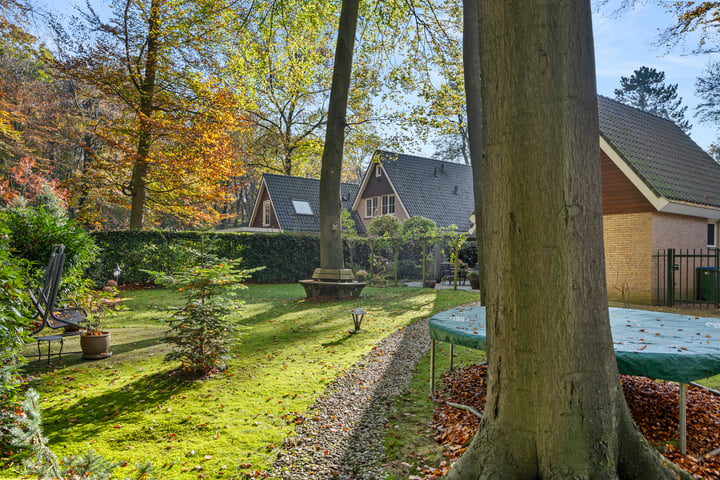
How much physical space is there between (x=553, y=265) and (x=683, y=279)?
14.4m

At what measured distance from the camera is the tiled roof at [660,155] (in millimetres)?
12734

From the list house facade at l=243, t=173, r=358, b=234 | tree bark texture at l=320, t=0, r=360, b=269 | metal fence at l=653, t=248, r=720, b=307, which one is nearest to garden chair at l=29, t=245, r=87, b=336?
tree bark texture at l=320, t=0, r=360, b=269

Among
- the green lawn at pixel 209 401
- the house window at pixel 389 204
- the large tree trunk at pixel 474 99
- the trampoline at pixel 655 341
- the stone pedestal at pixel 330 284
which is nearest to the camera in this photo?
the trampoline at pixel 655 341

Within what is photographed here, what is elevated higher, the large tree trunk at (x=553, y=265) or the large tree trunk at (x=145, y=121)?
the large tree trunk at (x=145, y=121)

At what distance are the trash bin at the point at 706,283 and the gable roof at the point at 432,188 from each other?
1323 cm

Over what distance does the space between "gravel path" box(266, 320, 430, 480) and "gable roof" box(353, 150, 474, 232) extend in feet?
62.1

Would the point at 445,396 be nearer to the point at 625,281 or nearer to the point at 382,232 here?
the point at 625,281

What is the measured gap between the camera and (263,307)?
1138cm

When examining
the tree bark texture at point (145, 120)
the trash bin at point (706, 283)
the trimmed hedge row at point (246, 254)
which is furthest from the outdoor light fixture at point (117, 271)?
the trash bin at point (706, 283)

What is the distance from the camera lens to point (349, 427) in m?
3.77

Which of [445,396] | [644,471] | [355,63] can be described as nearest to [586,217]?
[644,471]

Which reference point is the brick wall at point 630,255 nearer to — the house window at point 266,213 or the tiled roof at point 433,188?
the tiled roof at point 433,188

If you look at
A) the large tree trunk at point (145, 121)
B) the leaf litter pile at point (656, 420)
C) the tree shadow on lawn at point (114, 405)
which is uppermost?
the large tree trunk at point (145, 121)

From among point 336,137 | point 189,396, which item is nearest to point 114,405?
point 189,396
